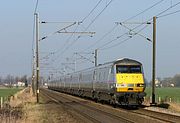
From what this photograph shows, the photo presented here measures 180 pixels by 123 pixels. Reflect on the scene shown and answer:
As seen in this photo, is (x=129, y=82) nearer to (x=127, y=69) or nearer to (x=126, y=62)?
(x=127, y=69)

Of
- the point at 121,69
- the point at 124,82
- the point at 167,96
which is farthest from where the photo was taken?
the point at 167,96

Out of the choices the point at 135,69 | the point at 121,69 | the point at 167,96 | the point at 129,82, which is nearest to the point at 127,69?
the point at 121,69

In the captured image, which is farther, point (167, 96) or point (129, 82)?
point (167, 96)

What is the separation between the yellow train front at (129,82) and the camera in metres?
32.3

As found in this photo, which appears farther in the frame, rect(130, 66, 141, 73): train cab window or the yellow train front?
rect(130, 66, 141, 73): train cab window

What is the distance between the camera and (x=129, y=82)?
107ft

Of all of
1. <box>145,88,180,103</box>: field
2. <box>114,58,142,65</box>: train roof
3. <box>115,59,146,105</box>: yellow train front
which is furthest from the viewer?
<box>145,88,180,103</box>: field

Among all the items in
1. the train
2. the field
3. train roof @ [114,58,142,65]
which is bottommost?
the field

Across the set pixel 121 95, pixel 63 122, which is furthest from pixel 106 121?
pixel 121 95

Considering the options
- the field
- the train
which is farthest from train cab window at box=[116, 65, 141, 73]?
the field

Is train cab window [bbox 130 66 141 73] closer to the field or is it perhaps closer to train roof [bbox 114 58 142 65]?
train roof [bbox 114 58 142 65]

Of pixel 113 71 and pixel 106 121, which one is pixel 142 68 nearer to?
pixel 113 71

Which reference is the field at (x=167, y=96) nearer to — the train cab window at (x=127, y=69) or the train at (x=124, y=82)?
the train at (x=124, y=82)

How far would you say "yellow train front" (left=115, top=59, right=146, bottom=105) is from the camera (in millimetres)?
32281
